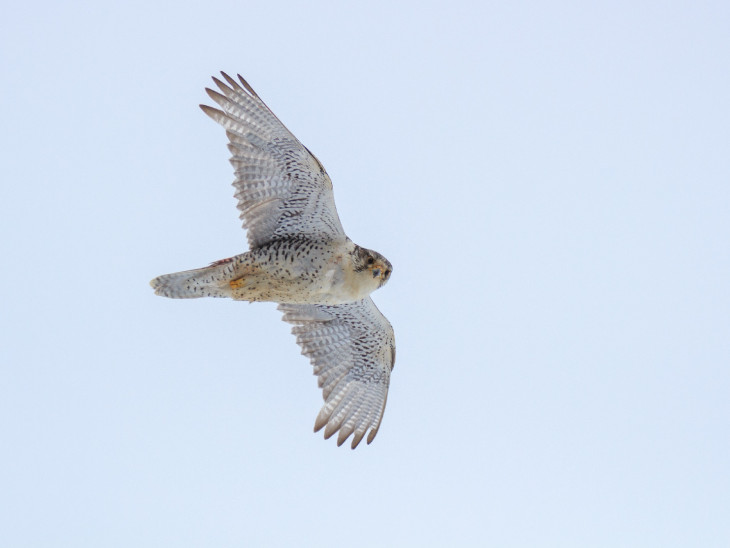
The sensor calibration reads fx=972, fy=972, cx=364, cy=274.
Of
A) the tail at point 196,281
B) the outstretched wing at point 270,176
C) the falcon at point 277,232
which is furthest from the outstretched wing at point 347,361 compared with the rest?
the tail at point 196,281

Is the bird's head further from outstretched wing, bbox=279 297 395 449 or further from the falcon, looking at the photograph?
outstretched wing, bbox=279 297 395 449

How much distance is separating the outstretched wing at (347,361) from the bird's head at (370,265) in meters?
1.54

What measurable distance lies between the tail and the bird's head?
63.2 inches

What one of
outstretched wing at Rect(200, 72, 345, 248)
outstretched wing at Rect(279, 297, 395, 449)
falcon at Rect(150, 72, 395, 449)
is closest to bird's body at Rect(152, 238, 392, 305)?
falcon at Rect(150, 72, 395, 449)

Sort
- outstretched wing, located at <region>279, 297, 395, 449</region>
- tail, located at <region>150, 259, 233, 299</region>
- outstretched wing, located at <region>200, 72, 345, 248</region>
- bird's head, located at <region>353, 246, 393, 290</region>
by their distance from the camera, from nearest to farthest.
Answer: outstretched wing, located at <region>200, 72, 345, 248</region>, tail, located at <region>150, 259, 233, 299</region>, bird's head, located at <region>353, 246, 393, 290</region>, outstretched wing, located at <region>279, 297, 395, 449</region>

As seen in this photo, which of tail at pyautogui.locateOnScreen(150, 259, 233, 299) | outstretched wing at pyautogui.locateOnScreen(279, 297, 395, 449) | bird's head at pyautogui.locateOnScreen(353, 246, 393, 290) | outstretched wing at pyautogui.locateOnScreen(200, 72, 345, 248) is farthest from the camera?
outstretched wing at pyautogui.locateOnScreen(279, 297, 395, 449)

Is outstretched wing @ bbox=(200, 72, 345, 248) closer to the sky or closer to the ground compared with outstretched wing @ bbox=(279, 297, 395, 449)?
closer to the sky

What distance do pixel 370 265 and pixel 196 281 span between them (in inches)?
86.5

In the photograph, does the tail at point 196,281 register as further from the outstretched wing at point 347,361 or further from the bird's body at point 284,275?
the outstretched wing at point 347,361

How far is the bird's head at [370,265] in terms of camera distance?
12320 mm

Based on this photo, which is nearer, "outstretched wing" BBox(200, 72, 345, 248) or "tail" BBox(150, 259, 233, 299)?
"outstretched wing" BBox(200, 72, 345, 248)

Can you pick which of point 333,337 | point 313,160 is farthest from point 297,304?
point 313,160

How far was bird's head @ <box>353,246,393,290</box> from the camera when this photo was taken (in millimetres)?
12320

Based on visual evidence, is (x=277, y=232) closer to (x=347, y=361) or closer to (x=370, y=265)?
(x=370, y=265)
